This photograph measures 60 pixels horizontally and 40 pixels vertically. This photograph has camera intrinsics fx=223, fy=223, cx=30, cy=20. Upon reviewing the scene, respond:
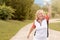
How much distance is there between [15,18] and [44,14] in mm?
20934

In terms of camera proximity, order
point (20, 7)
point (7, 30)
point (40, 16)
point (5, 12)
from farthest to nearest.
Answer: point (20, 7)
point (5, 12)
point (7, 30)
point (40, 16)

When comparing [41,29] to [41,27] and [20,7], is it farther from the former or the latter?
[20,7]

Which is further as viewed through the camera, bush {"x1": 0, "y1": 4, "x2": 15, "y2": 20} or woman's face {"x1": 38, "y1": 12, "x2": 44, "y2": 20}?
bush {"x1": 0, "y1": 4, "x2": 15, "y2": 20}

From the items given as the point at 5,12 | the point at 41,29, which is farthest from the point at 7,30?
the point at 41,29

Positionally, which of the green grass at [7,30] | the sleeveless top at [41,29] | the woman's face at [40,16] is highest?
the woman's face at [40,16]

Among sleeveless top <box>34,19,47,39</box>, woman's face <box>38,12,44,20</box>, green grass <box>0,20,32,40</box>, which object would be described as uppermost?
woman's face <box>38,12,44,20</box>

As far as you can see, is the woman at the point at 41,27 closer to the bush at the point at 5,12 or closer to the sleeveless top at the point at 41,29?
the sleeveless top at the point at 41,29

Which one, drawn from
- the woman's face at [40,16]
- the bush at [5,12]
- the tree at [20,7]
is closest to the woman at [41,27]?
the woman's face at [40,16]

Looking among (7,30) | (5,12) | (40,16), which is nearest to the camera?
(40,16)

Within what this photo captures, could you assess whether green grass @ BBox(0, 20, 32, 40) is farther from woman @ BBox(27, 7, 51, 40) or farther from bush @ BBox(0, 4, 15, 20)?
woman @ BBox(27, 7, 51, 40)

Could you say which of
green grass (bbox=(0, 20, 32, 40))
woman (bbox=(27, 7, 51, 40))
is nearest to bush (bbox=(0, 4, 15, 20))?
green grass (bbox=(0, 20, 32, 40))

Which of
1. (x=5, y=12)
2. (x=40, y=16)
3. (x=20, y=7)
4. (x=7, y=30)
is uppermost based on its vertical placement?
(x=40, y=16)

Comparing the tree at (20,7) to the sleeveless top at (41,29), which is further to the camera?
the tree at (20,7)

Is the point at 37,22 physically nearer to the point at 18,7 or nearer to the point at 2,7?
the point at 2,7
